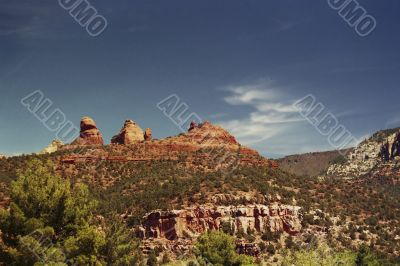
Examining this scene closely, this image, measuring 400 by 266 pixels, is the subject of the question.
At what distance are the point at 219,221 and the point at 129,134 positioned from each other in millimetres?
65457

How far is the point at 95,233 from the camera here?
29.3m

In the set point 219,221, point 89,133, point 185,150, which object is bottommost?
point 219,221

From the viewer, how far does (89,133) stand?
461 feet

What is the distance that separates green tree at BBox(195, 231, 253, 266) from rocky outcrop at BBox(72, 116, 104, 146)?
9316cm

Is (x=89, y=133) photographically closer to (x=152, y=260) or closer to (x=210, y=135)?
(x=210, y=135)

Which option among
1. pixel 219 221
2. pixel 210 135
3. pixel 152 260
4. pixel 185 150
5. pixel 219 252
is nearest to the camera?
pixel 219 252

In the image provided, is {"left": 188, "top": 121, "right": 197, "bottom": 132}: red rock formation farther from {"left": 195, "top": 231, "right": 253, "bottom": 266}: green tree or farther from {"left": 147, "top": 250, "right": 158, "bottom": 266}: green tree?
{"left": 195, "top": 231, "right": 253, "bottom": 266}: green tree

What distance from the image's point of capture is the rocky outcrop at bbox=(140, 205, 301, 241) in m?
73.5

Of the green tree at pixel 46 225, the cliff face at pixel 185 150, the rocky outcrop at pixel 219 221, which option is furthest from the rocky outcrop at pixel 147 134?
the green tree at pixel 46 225

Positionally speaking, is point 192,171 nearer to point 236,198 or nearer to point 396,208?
point 236,198

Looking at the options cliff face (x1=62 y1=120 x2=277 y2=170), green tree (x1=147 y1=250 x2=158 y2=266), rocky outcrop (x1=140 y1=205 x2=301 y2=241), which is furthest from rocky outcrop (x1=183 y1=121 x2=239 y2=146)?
green tree (x1=147 y1=250 x2=158 y2=266)

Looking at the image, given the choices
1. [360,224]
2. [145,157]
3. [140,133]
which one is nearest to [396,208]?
[360,224]

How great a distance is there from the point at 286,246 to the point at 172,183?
26.2 meters

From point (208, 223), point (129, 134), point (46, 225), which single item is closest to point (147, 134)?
point (129, 134)
